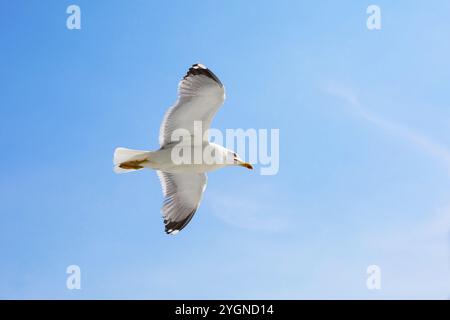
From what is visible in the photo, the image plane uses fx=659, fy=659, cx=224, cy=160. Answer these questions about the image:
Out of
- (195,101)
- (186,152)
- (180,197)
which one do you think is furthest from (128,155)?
(180,197)

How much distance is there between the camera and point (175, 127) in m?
6.86

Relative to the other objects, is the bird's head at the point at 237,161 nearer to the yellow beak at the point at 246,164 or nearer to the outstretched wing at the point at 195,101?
the yellow beak at the point at 246,164

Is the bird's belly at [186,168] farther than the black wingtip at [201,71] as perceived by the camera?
Yes

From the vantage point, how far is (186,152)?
7.00 m

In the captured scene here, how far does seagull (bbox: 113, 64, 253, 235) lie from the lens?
6.53m

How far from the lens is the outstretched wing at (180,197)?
296 inches

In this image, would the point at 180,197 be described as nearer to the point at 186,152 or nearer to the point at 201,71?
the point at 186,152

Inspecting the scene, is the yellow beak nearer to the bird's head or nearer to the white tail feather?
the bird's head

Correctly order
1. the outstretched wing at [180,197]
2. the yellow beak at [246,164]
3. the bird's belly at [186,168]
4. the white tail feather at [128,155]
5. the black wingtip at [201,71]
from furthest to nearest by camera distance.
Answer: the outstretched wing at [180,197], the yellow beak at [246,164], the bird's belly at [186,168], the white tail feather at [128,155], the black wingtip at [201,71]

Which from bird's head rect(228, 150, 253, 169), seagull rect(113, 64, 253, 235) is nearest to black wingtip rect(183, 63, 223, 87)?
seagull rect(113, 64, 253, 235)

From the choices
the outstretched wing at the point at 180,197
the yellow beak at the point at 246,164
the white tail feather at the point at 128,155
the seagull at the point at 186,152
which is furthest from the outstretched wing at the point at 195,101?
the outstretched wing at the point at 180,197

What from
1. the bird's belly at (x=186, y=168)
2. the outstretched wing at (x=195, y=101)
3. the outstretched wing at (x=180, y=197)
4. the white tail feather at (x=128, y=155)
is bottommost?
the outstretched wing at (x=180, y=197)
